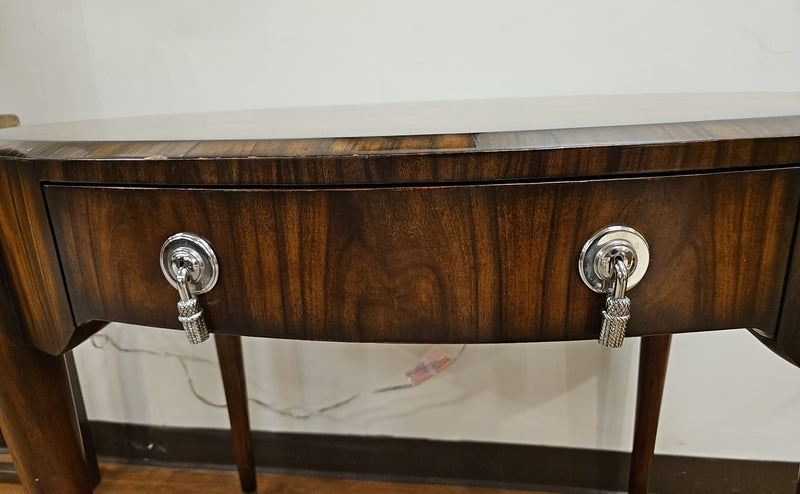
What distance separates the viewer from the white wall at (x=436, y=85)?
713 millimetres

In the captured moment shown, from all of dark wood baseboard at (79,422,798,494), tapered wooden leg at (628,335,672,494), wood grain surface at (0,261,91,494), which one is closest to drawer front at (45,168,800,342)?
wood grain surface at (0,261,91,494)

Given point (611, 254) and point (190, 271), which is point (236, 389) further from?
point (611, 254)

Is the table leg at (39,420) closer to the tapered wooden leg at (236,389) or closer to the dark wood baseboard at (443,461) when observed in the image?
the tapered wooden leg at (236,389)

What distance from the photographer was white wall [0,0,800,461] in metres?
0.71

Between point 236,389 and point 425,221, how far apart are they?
0.61 metres

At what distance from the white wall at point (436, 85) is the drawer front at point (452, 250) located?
47cm

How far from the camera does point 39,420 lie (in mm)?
445

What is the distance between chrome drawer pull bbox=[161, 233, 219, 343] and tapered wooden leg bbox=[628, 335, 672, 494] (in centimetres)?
56

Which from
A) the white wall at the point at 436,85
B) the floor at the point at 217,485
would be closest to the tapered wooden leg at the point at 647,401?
the white wall at the point at 436,85

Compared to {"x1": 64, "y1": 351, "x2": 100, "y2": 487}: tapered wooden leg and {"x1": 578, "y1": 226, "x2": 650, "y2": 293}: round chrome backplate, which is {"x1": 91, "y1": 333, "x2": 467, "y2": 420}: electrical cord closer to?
{"x1": 64, "y1": 351, "x2": 100, "y2": 487}: tapered wooden leg

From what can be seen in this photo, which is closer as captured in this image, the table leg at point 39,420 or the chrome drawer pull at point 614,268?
the chrome drawer pull at point 614,268

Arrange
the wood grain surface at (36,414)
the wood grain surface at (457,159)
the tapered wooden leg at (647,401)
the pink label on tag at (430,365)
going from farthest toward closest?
the pink label on tag at (430,365), the tapered wooden leg at (647,401), the wood grain surface at (36,414), the wood grain surface at (457,159)

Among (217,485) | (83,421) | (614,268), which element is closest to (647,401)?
(614,268)

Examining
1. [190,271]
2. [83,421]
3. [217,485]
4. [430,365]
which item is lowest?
[217,485]
